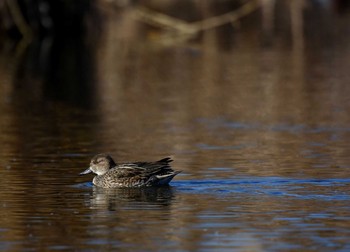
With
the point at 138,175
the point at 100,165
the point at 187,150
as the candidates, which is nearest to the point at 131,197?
the point at 138,175

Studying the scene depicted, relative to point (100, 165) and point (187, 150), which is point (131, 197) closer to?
point (100, 165)

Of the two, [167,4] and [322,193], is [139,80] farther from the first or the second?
[167,4]

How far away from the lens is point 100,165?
12.8 m

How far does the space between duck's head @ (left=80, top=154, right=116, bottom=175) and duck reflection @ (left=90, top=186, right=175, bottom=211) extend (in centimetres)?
32

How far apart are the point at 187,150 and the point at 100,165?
222 centimetres

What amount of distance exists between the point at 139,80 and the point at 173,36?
36.9 ft

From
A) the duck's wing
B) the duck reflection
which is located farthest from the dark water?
the duck's wing

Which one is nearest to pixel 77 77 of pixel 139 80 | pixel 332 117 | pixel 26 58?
pixel 139 80

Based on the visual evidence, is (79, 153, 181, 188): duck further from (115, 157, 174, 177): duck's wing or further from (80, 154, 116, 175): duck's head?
(80, 154, 116, 175): duck's head

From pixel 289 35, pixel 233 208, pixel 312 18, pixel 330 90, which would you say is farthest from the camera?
pixel 312 18

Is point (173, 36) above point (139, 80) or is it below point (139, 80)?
above

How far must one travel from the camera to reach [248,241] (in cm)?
945

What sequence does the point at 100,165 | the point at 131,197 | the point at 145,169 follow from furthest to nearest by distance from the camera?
the point at 100,165 → the point at 145,169 → the point at 131,197

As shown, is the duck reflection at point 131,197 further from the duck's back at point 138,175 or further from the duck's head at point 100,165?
the duck's head at point 100,165
